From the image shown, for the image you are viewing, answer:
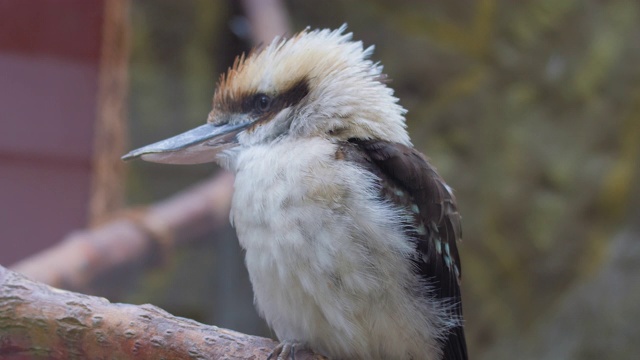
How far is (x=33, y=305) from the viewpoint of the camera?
0.85 m

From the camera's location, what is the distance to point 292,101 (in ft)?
3.43

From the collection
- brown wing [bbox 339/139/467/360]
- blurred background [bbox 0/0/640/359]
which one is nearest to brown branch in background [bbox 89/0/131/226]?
blurred background [bbox 0/0/640/359]

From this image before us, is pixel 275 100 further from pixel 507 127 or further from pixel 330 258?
pixel 507 127

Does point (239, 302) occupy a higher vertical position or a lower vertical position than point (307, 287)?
higher

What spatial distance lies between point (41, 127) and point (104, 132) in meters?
0.23

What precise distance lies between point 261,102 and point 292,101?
0.05 m

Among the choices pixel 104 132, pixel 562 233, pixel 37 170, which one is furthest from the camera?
pixel 562 233

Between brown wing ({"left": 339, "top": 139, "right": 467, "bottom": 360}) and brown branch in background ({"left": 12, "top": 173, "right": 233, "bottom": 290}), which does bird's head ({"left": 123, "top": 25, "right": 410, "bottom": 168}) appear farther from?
brown branch in background ({"left": 12, "top": 173, "right": 233, "bottom": 290})

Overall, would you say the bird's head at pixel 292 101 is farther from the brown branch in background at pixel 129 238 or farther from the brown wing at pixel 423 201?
the brown branch in background at pixel 129 238

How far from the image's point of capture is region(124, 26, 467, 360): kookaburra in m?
0.90

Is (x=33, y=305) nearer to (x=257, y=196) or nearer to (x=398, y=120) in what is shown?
(x=257, y=196)

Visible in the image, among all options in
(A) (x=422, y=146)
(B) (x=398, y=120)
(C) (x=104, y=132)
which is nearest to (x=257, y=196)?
(B) (x=398, y=120)

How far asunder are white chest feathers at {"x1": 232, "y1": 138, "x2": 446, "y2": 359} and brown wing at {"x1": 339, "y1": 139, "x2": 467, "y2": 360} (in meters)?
0.02

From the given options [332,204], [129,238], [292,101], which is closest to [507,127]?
[129,238]
